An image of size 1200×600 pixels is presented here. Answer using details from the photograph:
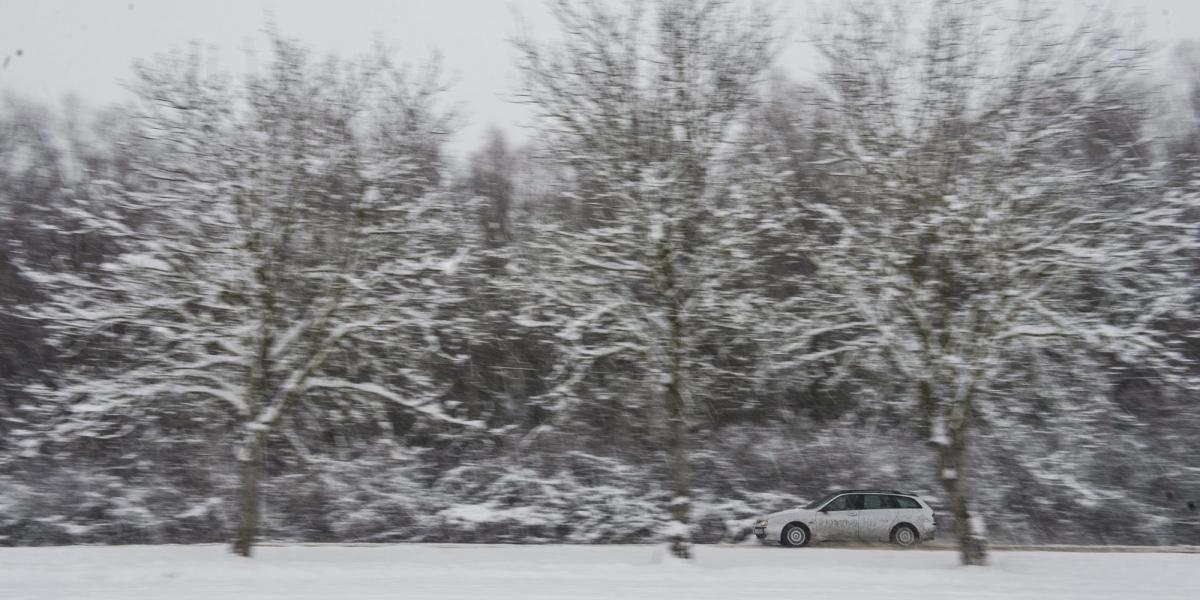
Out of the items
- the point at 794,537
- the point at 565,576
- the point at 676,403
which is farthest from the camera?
the point at 794,537

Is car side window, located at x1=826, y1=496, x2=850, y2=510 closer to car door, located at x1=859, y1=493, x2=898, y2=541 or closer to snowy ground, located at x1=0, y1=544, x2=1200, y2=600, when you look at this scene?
car door, located at x1=859, y1=493, x2=898, y2=541

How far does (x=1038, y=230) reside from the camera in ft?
43.7

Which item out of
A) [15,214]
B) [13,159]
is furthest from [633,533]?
[13,159]

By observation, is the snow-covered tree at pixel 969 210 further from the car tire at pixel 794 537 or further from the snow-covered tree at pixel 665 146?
the car tire at pixel 794 537

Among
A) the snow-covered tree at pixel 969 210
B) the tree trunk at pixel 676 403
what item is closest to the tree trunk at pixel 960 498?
the snow-covered tree at pixel 969 210

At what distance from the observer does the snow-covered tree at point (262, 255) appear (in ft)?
46.5

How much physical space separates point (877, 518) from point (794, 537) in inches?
77.8

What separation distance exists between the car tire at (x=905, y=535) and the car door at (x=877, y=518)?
0.48 ft

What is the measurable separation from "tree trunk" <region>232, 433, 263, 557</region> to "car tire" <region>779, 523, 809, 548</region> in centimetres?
1109

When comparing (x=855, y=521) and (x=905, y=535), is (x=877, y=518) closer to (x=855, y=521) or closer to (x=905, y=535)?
(x=855, y=521)

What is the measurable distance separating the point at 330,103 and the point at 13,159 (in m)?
25.1

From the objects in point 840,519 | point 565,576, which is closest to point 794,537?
point 840,519

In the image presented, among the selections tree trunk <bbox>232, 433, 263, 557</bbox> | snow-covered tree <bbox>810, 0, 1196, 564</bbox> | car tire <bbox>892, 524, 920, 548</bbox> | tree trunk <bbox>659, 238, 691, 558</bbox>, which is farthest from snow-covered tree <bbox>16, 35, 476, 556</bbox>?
car tire <bbox>892, 524, 920, 548</bbox>

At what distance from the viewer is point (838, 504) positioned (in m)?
19.2
